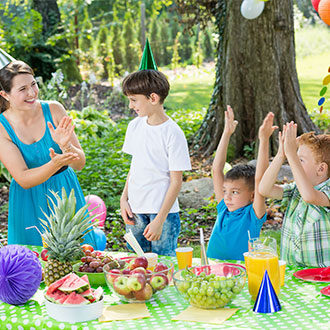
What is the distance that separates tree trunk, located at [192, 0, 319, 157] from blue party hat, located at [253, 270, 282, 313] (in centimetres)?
483

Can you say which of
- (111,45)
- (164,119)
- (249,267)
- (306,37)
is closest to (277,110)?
(164,119)

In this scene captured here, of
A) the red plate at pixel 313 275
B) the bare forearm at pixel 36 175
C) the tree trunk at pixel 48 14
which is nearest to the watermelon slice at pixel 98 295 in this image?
the red plate at pixel 313 275

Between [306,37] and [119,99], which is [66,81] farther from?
[306,37]

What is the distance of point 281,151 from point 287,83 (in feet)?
14.4

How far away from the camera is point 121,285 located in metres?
2.04

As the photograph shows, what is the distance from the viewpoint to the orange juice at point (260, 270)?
2.03 metres

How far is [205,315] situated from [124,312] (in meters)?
0.29

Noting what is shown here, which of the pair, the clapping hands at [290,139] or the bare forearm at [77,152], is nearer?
the clapping hands at [290,139]

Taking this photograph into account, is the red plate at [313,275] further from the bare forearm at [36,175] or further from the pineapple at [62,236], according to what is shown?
the bare forearm at [36,175]

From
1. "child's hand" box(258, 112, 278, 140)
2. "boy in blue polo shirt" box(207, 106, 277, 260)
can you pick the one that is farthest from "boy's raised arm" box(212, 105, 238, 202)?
"child's hand" box(258, 112, 278, 140)

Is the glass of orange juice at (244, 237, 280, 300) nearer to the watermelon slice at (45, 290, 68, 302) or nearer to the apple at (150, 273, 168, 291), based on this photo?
the apple at (150, 273, 168, 291)

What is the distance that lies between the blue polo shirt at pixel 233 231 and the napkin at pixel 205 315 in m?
0.91

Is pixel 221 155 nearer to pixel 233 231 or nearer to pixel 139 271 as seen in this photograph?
pixel 233 231

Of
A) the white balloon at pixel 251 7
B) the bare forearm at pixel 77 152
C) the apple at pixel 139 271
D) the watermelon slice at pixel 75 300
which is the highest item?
the white balloon at pixel 251 7
